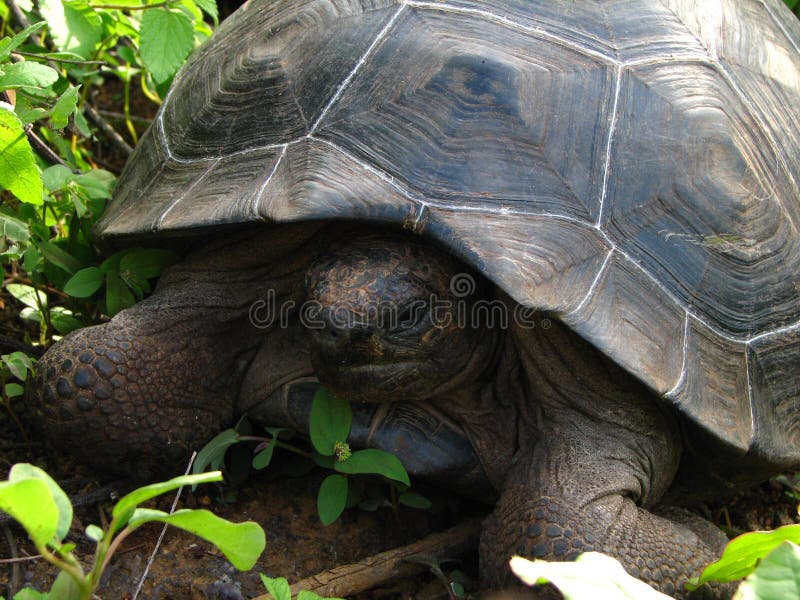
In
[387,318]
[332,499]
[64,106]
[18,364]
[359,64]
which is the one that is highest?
[359,64]

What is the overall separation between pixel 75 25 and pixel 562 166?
5.61ft

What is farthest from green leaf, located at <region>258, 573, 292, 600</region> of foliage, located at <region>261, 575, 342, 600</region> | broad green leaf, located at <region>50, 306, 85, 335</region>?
broad green leaf, located at <region>50, 306, 85, 335</region>

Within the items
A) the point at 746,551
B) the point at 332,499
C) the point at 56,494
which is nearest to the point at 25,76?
the point at 56,494

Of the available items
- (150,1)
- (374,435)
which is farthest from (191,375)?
(150,1)

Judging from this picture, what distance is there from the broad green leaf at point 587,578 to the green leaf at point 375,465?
731mm

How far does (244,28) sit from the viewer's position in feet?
9.25

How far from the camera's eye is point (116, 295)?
2.73 meters

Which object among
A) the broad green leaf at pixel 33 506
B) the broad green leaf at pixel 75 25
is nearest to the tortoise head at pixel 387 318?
the broad green leaf at pixel 33 506

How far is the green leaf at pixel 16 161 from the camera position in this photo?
2.21 metres

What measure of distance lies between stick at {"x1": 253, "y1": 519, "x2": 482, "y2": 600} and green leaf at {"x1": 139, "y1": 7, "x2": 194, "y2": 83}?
161 cm

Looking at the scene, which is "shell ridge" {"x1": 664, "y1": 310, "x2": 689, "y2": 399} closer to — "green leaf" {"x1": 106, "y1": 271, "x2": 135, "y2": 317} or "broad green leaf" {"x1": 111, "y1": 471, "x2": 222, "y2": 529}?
"broad green leaf" {"x1": 111, "y1": 471, "x2": 222, "y2": 529}

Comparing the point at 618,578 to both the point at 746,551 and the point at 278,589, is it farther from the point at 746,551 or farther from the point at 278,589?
the point at 278,589

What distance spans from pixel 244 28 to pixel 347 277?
41.9 inches

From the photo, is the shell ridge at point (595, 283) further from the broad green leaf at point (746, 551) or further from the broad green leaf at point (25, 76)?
the broad green leaf at point (25, 76)
